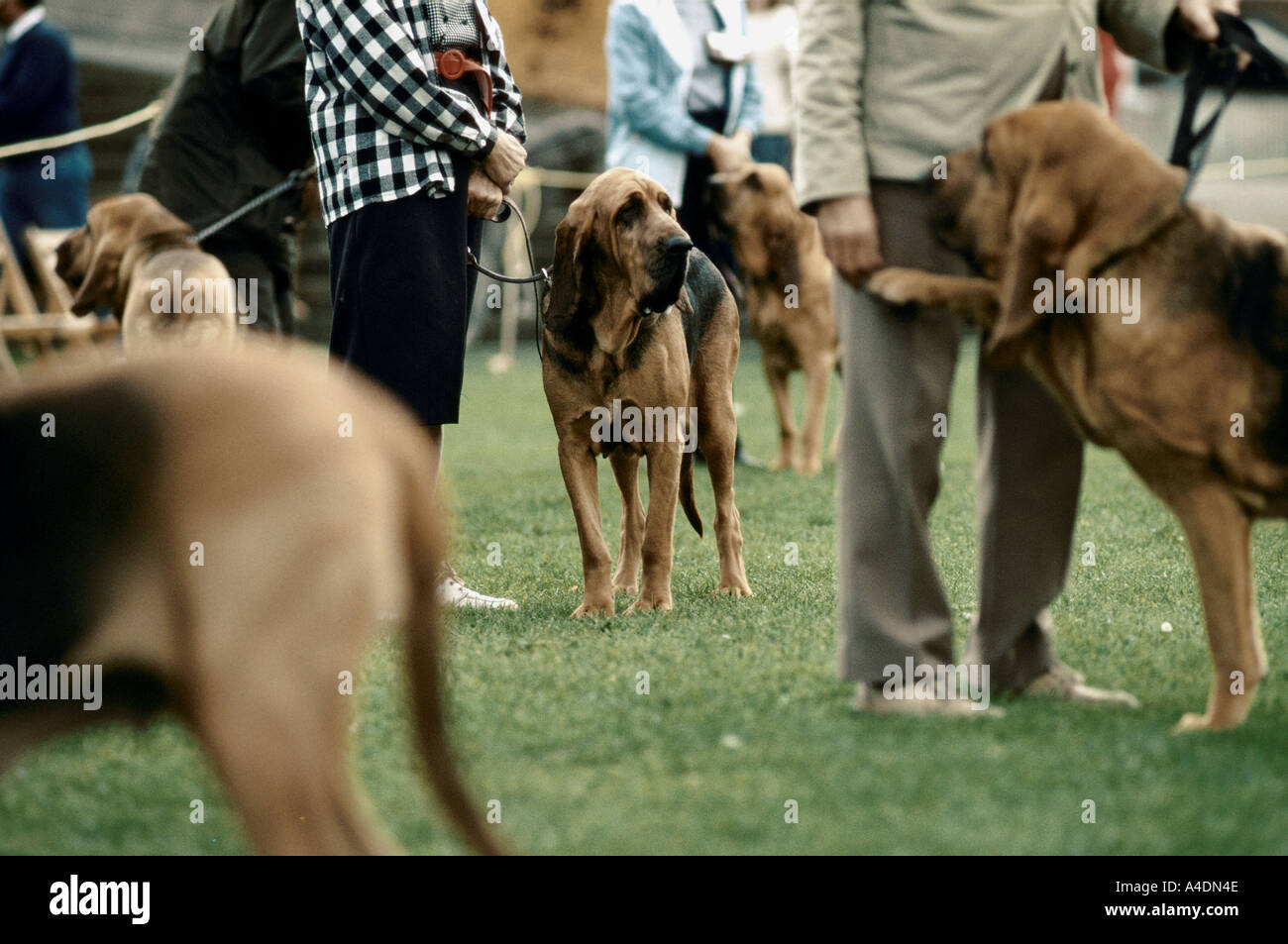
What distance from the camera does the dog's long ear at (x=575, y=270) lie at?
490 cm

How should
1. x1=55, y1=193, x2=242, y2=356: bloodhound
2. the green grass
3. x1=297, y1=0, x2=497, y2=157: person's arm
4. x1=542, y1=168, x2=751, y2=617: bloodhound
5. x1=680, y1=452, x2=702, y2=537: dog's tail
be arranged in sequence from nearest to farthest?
the green grass < x1=297, y1=0, x2=497, y2=157: person's arm < x1=542, y1=168, x2=751, y2=617: bloodhound < x1=680, y1=452, x2=702, y2=537: dog's tail < x1=55, y1=193, x2=242, y2=356: bloodhound

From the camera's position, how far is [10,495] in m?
2.08

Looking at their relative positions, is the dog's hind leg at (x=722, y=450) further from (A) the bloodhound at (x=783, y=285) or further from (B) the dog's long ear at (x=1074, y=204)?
(A) the bloodhound at (x=783, y=285)

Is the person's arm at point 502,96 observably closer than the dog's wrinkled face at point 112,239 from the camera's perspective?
Yes

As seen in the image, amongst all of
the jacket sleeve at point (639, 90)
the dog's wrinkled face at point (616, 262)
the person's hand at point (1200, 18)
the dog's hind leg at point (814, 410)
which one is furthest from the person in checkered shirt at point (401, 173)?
the dog's hind leg at point (814, 410)

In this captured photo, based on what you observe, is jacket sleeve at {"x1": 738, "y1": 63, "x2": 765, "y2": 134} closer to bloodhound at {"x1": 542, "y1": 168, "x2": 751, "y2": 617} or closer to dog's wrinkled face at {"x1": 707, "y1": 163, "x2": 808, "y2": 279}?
dog's wrinkled face at {"x1": 707, "y1": 163, "x2": 808, "y2": 279}

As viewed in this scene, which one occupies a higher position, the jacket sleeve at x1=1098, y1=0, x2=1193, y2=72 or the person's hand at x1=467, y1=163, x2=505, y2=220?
the jacket sleeve at x1=1098, y1=0, x2=1193, y2=72

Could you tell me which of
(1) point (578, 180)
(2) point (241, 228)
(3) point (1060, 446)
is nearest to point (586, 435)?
(3) point (1060, 446)

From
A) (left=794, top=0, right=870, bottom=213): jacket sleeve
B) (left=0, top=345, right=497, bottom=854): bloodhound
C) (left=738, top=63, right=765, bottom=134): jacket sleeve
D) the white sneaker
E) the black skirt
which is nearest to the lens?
(left=0, top=345, right=497, bottom=854): bloodhound

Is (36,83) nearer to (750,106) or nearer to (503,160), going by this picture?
(750,106)

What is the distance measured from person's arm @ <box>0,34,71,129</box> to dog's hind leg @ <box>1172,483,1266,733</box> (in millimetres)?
10645

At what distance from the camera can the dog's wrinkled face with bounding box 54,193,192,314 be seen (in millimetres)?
6684

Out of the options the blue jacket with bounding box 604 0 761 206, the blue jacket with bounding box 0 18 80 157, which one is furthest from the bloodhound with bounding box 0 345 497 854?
the blue jacket with bounding box 0 18 80 157

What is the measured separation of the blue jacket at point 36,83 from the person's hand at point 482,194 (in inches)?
311
